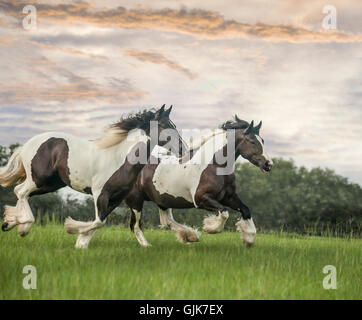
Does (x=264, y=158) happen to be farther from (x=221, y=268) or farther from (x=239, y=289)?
(x=239, y=289)

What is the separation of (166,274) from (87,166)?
8.86 feet

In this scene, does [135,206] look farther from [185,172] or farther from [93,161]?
[93,161]

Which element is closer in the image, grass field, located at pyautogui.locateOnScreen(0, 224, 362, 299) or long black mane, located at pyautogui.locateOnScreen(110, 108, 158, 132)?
grass field, located at pyautogui.locateOnScreen(0, 224, 362, 299)

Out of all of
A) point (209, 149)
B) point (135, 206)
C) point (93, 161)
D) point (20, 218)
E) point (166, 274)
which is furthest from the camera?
point (135, 206)

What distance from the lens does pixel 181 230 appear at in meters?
7.84

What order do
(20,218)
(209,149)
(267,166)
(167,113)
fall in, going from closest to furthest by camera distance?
(20,218) < (167,113) < (267,166) < (209,149)

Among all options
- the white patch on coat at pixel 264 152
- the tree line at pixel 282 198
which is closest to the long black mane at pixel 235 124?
the white patch on coat at pixel 264 152

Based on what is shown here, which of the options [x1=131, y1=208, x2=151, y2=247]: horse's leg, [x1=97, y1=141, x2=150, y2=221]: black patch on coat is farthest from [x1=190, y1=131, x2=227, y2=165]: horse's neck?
[x1=131, y1=208, x2=151, y2=247]: horse's leg

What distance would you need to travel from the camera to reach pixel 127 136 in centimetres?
695

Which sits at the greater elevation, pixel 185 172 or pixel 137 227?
pixel 185 172

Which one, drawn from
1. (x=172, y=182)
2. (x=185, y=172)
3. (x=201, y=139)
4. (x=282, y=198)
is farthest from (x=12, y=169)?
(x=282, y=198)

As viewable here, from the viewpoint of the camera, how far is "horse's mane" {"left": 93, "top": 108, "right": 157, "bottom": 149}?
690cm

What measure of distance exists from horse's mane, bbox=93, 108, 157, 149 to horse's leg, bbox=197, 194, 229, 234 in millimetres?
1562

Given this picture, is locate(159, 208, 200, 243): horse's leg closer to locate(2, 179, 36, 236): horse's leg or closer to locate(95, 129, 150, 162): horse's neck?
locate(95, 129, 150, 162): horse's neck
